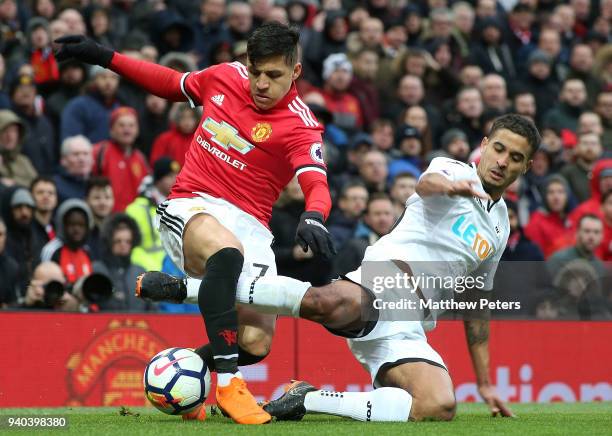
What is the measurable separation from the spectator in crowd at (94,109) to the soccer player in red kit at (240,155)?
4.75 meters

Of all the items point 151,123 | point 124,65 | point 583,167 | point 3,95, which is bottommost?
point 124,65

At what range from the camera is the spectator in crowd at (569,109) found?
52.0ft

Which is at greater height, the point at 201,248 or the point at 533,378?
the point at 201,248

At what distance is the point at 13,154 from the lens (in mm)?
12141

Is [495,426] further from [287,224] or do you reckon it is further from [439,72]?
[439,72]

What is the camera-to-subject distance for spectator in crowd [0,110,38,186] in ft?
39.1

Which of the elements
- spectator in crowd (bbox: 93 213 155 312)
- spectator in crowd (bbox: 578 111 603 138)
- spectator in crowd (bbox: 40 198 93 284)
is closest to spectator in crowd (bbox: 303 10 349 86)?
spectator in crowd (bbox: 578 111 603 138)

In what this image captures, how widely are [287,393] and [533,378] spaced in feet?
14.1

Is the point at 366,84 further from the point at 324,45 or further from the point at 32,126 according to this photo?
the point at 32,126

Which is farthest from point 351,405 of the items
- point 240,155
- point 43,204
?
point 43,204

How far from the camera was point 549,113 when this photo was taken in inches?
631

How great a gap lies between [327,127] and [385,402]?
699 cm

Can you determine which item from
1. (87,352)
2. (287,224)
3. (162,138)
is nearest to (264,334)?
(87,352)

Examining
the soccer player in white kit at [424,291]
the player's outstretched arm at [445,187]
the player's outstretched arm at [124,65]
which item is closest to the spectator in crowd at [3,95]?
the player's outstretched arm at [124,65]
